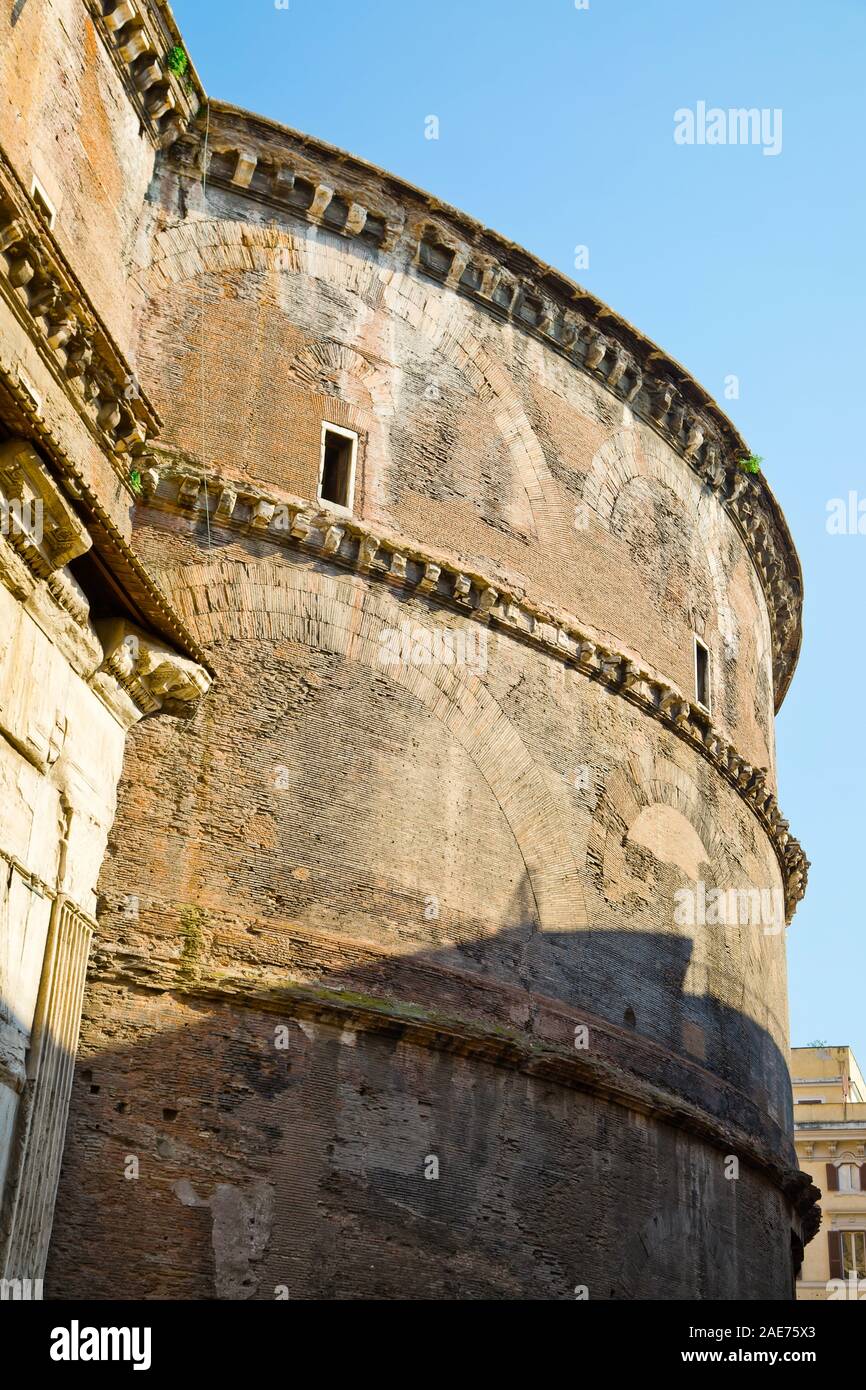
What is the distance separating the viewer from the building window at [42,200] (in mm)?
9930

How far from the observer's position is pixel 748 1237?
46.5ft

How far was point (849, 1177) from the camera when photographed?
2919 cm

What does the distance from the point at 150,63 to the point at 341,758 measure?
514cm

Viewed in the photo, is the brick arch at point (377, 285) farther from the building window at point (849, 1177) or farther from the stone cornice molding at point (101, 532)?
the building window at point (849, 1177)

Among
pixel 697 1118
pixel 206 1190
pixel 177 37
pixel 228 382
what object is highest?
pixel 177 37

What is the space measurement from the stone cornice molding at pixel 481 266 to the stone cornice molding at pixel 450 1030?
5.91 meters

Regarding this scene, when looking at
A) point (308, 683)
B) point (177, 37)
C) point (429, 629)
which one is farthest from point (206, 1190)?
point (177, 37)

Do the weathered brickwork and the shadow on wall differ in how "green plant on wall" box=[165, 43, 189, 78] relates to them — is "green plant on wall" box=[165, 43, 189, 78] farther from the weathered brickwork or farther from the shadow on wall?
the shadow on wall

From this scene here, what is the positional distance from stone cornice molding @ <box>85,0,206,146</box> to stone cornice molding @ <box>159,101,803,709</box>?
0.20 metres

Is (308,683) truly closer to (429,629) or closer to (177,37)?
(429,629)

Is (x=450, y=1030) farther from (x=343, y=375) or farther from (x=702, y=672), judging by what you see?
(x=702, y=672)

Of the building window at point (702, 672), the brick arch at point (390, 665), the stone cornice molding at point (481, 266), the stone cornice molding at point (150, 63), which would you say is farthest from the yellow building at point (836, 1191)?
the stone cornice molding at point (150, 63)

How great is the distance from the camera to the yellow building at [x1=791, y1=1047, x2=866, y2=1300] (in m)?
28.1
